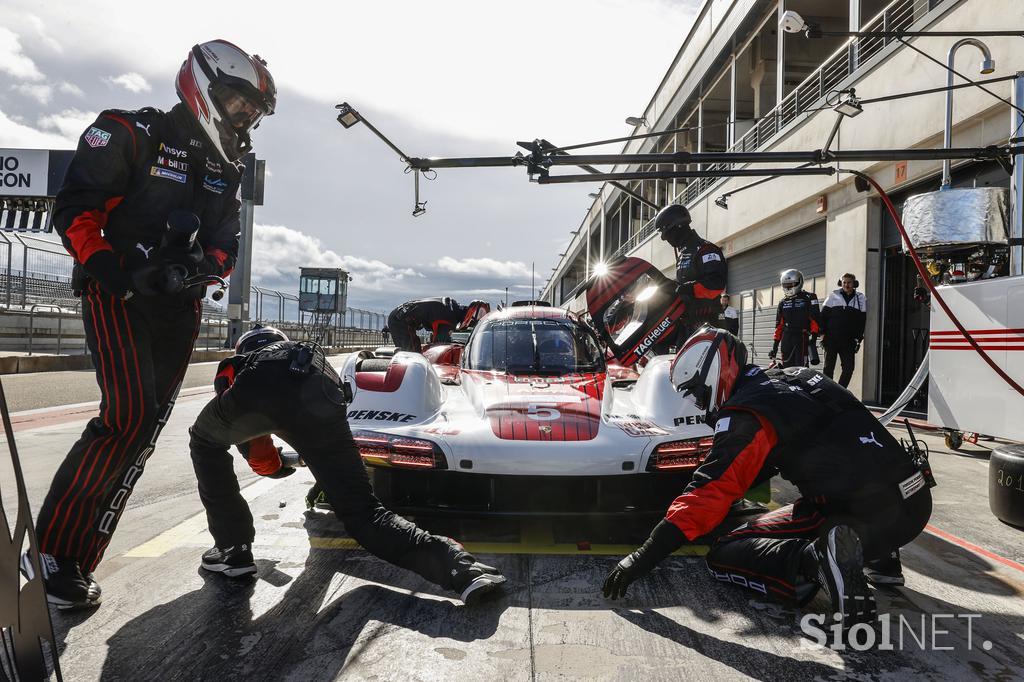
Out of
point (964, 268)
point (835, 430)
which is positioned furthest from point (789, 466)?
point (964, 268)

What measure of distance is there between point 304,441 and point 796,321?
744cm

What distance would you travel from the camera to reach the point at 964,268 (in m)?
4.27

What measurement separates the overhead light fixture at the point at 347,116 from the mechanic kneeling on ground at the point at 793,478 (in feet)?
14.4

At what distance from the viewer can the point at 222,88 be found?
97.3 inches

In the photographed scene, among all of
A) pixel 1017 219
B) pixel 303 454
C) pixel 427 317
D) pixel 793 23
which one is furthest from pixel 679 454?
pixel 427 317

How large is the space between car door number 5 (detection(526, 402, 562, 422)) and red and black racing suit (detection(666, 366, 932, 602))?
917mm

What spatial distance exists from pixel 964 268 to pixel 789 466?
2757 mm

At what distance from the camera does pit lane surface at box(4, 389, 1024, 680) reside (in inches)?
74.5

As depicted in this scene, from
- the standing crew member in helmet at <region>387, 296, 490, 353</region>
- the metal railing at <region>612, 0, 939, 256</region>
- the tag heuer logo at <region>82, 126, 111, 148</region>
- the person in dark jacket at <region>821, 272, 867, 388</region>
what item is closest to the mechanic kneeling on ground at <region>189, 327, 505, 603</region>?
the tag heuer logo at <region>82, 126, 111, 148</region>

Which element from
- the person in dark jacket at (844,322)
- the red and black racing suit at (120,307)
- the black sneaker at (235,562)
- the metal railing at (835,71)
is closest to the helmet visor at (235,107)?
the red and black racing suit at (120,307)

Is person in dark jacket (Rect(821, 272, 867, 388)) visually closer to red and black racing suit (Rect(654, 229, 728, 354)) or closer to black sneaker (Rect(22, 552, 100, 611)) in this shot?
red and black racing suit (Rect(654, 229, 728, 354))

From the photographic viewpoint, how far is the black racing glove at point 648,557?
7.56 feet

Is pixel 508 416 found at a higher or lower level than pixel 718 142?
lower

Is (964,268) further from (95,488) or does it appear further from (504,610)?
(95,488)
